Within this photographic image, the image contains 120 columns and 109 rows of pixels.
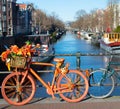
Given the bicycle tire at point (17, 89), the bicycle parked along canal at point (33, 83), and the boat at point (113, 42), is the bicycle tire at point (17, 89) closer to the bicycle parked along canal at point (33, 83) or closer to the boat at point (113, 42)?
the bicycle parked along canal at point (33, 83)

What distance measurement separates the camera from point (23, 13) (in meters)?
125

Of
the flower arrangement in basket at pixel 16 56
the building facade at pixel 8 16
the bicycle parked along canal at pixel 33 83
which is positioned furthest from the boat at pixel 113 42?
the flower arrangement in basket at pixel 16 56

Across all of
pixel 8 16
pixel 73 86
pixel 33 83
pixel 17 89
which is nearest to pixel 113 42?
pixel 8 16

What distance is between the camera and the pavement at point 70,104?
24.4 feet

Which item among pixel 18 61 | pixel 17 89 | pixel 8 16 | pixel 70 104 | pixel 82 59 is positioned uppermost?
pixel 8 16

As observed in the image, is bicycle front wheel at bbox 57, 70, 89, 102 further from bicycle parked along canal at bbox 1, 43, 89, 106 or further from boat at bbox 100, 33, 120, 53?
boat at bbox 100, 33, 120, 53

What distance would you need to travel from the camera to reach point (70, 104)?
7598 millimetres

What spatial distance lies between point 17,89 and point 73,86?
3.56 feet

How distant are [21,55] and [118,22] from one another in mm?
83624

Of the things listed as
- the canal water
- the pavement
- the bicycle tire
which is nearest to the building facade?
the canal water

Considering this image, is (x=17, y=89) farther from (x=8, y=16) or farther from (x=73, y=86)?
(x=8, y=16)

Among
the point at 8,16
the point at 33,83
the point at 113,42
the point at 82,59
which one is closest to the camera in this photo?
the point at 33,83

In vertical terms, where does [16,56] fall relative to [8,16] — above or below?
below

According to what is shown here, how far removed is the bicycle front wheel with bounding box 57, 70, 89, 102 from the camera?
25.2ft
